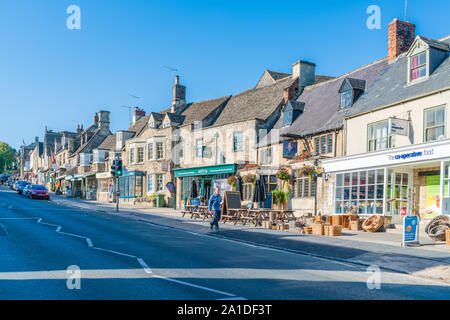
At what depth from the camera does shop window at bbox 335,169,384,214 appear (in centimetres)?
1955

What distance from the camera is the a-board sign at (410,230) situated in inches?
536

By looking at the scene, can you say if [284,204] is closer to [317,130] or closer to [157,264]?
[317,130]

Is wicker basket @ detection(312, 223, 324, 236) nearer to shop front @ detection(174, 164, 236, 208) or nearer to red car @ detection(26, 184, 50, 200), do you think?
shop front @ detection(174, 164, 236, 208)

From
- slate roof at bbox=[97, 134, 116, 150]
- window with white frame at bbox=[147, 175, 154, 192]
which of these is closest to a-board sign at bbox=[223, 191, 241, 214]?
window with white frame at bbox=[147, 175, 154, 192]

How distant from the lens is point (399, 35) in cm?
2320

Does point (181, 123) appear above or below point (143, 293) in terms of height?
above

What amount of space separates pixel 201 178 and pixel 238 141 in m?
4.60

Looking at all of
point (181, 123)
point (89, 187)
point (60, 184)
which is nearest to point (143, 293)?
point (181, 123)

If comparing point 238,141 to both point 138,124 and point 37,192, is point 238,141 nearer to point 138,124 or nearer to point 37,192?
point 138,124

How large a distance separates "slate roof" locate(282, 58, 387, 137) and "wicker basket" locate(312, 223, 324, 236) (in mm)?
7222

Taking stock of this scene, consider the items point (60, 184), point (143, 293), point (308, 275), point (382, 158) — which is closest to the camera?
point (143, 293)

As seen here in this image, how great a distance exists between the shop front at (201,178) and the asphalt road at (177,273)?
16221 mm
